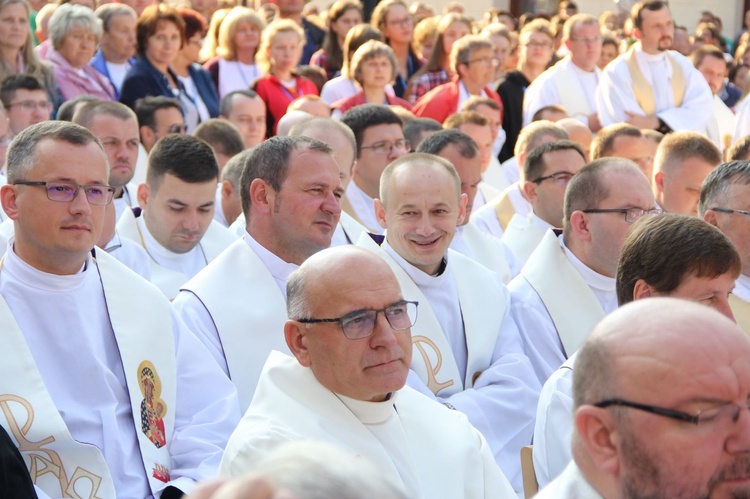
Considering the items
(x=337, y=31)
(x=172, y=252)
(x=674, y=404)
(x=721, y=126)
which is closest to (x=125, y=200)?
(x=172, y=252)

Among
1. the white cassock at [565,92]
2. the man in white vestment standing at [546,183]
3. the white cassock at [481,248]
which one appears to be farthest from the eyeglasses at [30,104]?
the white cassock at [565,92]

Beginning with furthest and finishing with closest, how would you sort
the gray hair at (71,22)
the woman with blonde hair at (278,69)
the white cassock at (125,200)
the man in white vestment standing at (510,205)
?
the woman with blonde hair at (278,69) → the gray hair at (71,22) → the man in white vestment standing at (510,205) → the white cassock at (125,200)

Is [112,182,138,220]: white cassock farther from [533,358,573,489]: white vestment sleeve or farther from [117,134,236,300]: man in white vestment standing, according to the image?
[533,358,573,489]: white vestment sleeve

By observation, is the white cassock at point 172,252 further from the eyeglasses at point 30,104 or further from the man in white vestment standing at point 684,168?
the man in white vestment standing at point 684,168

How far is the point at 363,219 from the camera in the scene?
24.0 ft

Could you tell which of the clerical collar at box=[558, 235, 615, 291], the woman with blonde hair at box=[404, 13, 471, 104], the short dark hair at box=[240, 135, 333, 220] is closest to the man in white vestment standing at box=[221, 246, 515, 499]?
the short dark hair at box=[240, 135, 333, 220]

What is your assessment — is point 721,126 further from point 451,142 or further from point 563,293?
point 563,293

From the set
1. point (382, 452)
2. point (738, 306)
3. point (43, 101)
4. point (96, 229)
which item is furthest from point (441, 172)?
point (43, 101)

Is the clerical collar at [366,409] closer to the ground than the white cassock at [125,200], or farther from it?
farther from it

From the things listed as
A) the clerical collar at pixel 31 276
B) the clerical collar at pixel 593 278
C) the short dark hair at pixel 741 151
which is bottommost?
the clerical collar at pixel 593 278

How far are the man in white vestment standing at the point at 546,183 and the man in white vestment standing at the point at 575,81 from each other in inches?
168

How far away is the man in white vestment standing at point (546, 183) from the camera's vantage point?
22.8 feet

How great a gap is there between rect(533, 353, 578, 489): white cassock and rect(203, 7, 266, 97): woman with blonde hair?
6.89 meters

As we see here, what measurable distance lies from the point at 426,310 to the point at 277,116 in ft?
16.0
